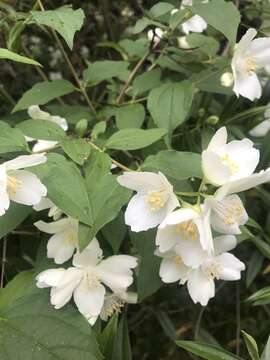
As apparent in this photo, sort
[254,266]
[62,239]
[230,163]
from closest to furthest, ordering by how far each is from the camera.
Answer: [230,163], [62,239], [254,266]

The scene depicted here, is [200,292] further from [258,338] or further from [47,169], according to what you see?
[258,338]

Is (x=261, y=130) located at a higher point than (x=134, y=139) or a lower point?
lower

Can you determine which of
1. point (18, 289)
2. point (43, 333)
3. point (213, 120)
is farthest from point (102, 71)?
point (43, 333)

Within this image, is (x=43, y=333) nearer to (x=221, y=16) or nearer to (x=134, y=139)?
(x=134, y=139)

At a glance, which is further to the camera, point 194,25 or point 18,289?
point 194,25

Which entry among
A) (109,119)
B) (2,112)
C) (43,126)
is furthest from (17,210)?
(2,112)

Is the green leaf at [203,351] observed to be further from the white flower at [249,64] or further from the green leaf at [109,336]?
the white flower at [249,64]

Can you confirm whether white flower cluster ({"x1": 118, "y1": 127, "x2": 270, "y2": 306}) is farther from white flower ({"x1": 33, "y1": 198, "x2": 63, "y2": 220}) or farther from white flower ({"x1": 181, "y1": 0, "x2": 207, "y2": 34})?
white flower ({"x1": 181, "y1": 0, "x2": 207, "y2": 34})

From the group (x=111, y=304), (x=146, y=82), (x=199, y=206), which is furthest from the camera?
(x=146, y=82)
